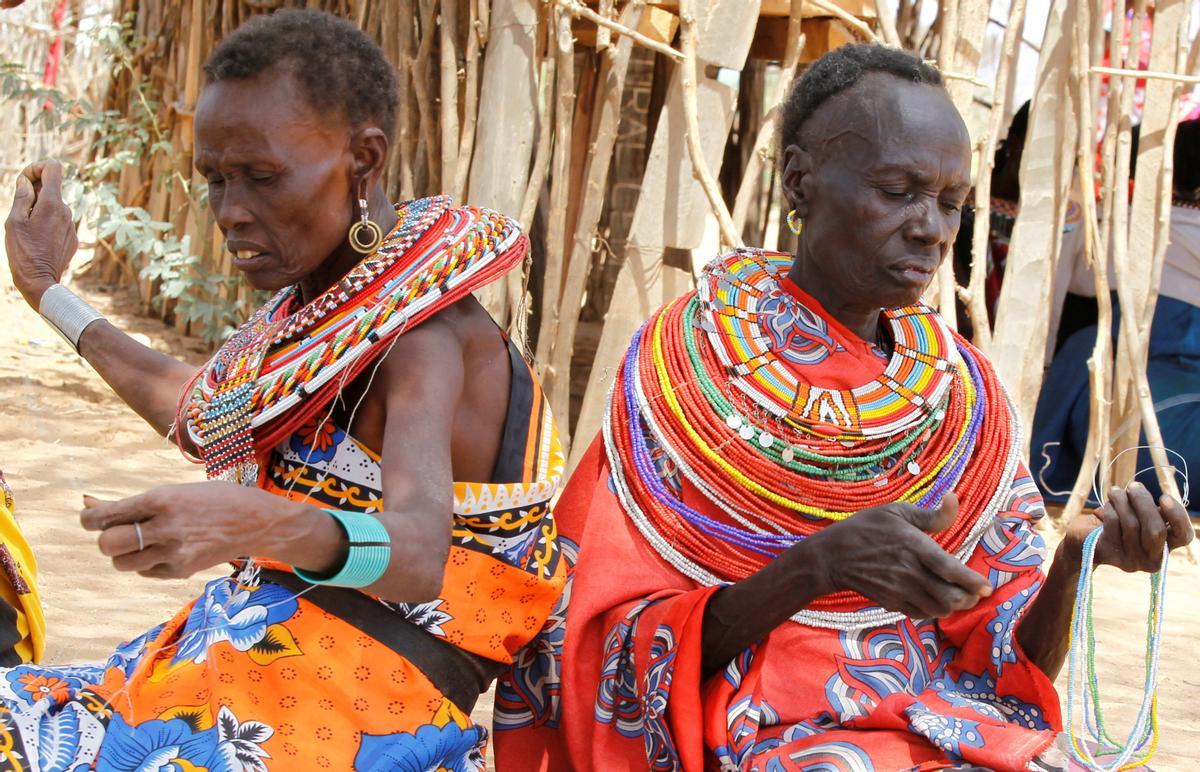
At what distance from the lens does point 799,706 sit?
231cm

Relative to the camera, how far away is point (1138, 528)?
2121mm

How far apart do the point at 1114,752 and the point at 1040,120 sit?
343cm

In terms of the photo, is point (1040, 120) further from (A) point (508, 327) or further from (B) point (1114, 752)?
(B) point (1114, 752)

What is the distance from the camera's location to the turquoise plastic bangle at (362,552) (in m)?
1.68

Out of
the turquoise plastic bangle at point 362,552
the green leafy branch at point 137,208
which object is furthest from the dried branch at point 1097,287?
the green leafy branch at point 137,208

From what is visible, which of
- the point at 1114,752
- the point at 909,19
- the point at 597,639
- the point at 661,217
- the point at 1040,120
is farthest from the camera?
the point at 909,19

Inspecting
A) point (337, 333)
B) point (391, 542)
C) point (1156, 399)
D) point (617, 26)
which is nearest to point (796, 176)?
point (337, 333)

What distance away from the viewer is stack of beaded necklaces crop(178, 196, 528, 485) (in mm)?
1995

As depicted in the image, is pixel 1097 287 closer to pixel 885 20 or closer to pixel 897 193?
pixel 885 20

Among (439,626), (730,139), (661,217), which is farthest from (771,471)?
(730,139)

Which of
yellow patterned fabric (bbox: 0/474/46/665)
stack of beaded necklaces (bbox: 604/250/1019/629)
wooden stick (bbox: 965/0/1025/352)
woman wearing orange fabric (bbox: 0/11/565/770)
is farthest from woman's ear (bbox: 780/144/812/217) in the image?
wooden stick (bbox: 965/0/1025/352)

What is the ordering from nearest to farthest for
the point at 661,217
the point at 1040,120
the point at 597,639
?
the point at 597,639 < the point at 661,217 < the point at 1040,120

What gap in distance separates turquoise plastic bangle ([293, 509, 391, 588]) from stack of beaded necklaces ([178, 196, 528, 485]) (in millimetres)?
345

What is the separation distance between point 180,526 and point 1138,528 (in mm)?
1431
